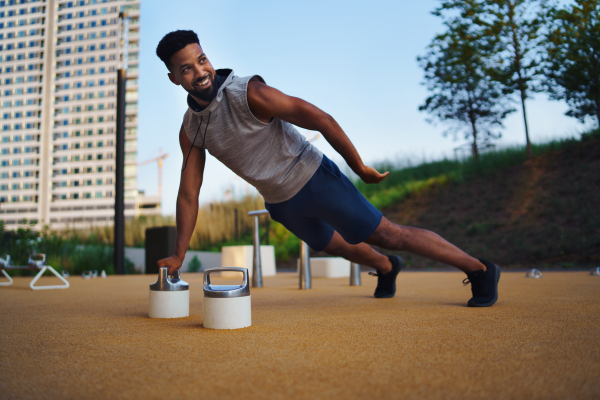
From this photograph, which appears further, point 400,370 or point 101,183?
point 101,183

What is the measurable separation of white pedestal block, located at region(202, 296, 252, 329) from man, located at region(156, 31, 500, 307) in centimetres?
39

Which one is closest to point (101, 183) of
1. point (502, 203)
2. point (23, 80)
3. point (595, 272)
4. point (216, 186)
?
point (23, 80)

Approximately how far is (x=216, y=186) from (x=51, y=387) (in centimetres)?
1094

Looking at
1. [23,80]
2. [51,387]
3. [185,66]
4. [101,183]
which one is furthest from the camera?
[101,183]

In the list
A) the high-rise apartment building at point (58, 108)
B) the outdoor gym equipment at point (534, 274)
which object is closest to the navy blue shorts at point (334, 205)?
the outdoor gym equipment at point (534, 274)

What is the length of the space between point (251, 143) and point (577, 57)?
9206mm

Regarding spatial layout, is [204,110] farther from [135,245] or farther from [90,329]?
[135,245]

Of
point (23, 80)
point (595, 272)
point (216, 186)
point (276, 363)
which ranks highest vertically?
point (23, 80)

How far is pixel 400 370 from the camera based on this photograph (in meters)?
0.83

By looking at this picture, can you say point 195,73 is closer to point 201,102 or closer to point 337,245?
point 201,102

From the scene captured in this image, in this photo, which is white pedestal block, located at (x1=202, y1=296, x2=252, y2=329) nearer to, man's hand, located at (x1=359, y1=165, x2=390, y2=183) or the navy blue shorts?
the navy blue shorts

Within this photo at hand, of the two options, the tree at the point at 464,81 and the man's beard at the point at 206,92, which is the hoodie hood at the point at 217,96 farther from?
the tree at the point at 464,81

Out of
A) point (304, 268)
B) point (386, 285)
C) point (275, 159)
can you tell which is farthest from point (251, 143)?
point (304, 268)

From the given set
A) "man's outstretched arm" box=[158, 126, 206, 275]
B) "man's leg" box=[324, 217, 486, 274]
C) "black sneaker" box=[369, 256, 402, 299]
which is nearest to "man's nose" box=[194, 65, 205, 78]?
"man's outstretched arm" box=[158, 126, 206, 275]
